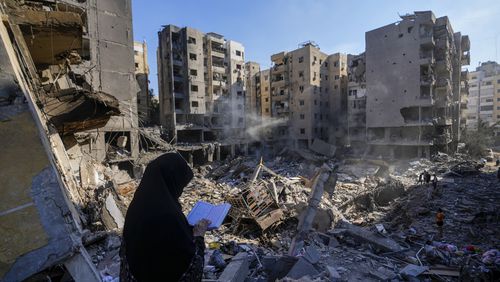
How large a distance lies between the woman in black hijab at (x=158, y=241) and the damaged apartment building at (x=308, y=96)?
3774 centimetres

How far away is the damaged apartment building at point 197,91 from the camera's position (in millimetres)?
33844

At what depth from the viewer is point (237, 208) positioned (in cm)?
1017

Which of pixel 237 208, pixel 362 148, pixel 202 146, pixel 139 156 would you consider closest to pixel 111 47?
pixel 139 156

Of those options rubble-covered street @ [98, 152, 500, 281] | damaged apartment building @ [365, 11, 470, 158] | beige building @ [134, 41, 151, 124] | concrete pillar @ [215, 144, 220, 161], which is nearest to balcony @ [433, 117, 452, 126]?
damaged apartment building @ [365, 11, 470, 158]

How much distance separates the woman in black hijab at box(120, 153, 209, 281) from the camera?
219 cm

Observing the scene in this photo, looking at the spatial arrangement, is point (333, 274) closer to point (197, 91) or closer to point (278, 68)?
point (197, 91)

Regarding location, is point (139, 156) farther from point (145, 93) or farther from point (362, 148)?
point (362, 148)

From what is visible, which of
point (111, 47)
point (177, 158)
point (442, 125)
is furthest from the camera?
point (442, 125)

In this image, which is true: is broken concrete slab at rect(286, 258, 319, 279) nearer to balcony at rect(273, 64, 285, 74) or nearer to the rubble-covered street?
the rubble-covered street

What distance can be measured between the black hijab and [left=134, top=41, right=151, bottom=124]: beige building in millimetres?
35311

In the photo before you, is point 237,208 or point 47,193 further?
point 237,208

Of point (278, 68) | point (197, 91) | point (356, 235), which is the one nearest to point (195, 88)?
point (197, 91)

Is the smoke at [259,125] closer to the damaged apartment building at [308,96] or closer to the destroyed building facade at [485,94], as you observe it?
the damaged apartment building at [308,96]

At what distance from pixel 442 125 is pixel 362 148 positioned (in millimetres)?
9086
